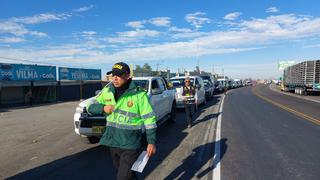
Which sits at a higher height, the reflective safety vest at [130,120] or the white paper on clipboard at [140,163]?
the reflective safety vest at [130,120]

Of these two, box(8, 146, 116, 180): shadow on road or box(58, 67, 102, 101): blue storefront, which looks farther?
box(58, 67, 102, 101): blue storefront

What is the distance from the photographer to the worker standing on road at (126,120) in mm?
4426

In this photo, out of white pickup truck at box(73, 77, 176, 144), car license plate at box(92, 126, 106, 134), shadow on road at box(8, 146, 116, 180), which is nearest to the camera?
shadow on road at box(8, 146, 116, 180)

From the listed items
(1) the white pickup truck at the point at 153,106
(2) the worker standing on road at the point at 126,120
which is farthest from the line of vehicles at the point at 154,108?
(2) the worker standing on road at the point at 126,120

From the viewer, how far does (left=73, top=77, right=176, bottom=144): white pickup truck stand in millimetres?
8938

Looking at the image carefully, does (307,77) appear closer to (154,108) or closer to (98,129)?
(154,108)

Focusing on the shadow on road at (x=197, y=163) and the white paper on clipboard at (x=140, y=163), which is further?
the shadow on road at (x=197, y=163)

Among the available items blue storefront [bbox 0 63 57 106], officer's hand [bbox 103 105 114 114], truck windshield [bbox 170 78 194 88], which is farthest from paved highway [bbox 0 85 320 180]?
blue storefront [bbox 0 63 57 106]

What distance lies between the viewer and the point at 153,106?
1116 centimetres

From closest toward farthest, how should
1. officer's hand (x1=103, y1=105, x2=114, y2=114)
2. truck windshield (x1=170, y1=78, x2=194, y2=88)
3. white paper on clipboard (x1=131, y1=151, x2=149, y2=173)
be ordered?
white paper on clipboard (x1=131, y1=151, x2=149, y2=173), officer's hand (x1=103, y1=105, x2=114, y2=114), truck windshield (x1=170, y1=78, x2=194, y2=88)

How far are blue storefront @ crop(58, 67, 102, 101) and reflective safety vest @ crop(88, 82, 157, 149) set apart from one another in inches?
1119

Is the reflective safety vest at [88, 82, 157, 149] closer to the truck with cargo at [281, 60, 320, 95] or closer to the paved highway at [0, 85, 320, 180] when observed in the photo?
the paved highway at [0, 85, 320, 180]

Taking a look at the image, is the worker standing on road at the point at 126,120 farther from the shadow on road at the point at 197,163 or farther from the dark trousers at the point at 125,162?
the shadow on road at the point at 197,163

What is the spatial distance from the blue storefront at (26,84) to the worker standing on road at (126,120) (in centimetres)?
2336
